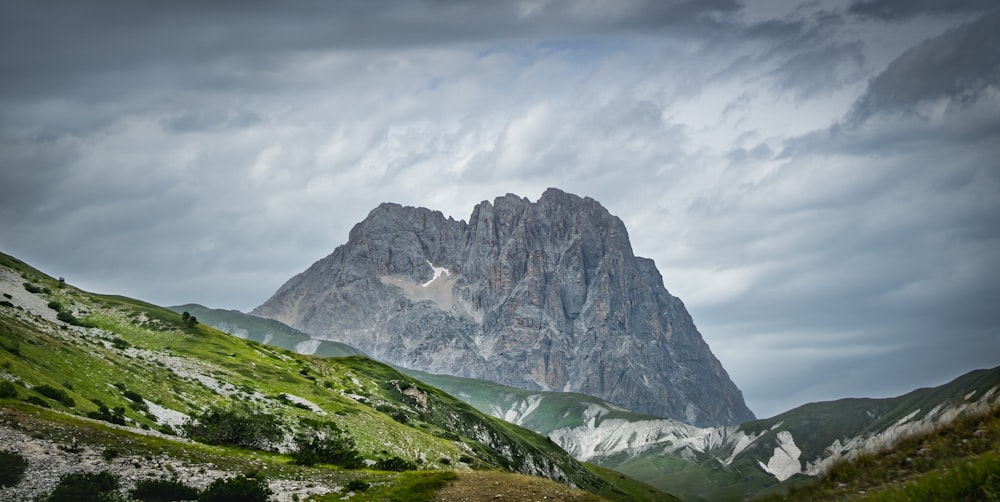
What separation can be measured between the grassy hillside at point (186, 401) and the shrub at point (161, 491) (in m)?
2.27

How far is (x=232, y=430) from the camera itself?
61.8 metres

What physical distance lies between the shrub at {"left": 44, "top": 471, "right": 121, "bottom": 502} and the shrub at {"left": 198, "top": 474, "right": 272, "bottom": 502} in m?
4.68

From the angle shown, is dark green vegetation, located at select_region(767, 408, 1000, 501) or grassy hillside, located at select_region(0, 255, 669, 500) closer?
dark green vegetation, located at select_region(767, 408, 1000, 501)

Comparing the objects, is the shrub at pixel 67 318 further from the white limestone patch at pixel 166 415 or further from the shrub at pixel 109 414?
the shrub at pixel 109 414

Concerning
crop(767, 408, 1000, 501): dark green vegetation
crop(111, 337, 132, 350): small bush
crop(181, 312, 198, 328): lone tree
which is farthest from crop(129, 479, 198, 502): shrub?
crop(181, 312, 198, 328): lone tree

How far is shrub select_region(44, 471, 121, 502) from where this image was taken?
34.7m

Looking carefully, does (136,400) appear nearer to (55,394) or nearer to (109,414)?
(109,414)

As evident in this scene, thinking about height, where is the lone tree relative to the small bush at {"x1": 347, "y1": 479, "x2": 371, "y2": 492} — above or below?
above

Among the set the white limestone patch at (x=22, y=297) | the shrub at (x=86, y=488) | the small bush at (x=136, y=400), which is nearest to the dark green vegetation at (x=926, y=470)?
the shrub at (x=86, y=488)

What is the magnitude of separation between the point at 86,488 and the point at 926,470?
38.5 meters

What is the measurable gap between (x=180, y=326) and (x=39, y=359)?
52.2 meters

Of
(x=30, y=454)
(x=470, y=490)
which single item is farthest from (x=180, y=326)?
(x=470, y=490)

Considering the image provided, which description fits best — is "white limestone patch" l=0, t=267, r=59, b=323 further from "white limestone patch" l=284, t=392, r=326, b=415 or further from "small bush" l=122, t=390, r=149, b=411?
"white limestone patch" l=284, t=392, r=326, b=415

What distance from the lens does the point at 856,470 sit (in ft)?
66.1
